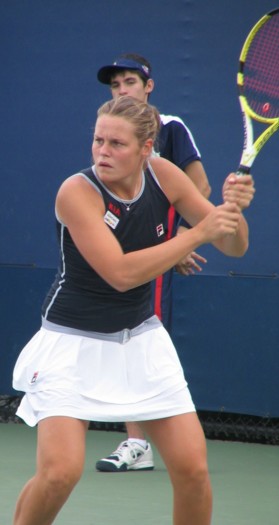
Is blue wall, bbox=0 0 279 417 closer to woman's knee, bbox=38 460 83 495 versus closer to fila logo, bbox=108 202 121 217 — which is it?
fila logo, bbox=108 202 121 217

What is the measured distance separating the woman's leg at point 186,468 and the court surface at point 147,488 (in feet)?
3.59

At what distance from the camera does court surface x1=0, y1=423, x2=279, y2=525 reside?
4.64 m

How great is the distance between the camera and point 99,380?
3.55 metres

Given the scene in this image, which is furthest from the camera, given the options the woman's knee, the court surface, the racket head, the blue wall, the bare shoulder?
the blue wall

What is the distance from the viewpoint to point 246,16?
611 centimetres

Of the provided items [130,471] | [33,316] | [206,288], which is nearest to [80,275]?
[130,471]

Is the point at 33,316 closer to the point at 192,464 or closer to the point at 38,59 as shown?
the point at 38,59

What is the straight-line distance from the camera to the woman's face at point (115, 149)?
352 centimetres

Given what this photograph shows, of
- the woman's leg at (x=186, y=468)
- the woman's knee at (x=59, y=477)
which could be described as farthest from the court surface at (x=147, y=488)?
the woman's knee at (x=59, y=477)

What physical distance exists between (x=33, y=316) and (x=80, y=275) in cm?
315

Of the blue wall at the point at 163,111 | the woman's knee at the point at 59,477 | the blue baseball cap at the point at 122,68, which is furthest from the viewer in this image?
the blue wall at the point at 163,111

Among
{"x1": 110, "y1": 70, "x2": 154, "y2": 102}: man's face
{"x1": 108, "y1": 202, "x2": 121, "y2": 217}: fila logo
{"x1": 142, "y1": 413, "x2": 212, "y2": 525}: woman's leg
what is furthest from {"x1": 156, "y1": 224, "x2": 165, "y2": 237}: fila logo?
{"x1": 110, "y1": 70, "x2": 154, "y2": 102}: man's face

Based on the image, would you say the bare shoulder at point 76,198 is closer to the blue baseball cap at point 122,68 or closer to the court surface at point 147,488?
the court surface at point 147,488

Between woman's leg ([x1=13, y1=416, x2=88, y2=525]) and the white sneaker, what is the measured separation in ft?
6.59
